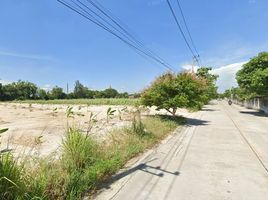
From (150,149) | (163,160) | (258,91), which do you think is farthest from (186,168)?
(258,91)

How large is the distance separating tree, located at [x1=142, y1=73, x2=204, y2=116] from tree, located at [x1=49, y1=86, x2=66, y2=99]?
86801mm

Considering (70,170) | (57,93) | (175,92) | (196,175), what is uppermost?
(57,93)

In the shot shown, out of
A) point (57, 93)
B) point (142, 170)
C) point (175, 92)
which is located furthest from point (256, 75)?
point (57, 93)

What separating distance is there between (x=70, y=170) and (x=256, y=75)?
23312 mm

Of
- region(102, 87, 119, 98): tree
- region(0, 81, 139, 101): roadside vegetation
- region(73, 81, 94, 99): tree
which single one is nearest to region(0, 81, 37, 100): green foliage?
region(0, 81, 139, 101): roadside vegetation

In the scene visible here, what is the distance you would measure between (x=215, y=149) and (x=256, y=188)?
3810mm

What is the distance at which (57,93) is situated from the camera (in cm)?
9931

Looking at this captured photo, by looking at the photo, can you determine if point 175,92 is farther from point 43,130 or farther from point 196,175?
point 196,175

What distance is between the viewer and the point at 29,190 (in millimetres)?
3668

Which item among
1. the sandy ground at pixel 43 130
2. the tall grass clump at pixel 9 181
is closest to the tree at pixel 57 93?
the sandy ground at pixel 43 130

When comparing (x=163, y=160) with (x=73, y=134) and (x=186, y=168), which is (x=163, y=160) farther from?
(x=73, y=134)

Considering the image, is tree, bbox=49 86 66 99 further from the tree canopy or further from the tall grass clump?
the tall grass clump

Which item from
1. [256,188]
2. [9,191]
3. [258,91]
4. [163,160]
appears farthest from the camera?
[258,91]

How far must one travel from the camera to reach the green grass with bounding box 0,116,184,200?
3.57 m
